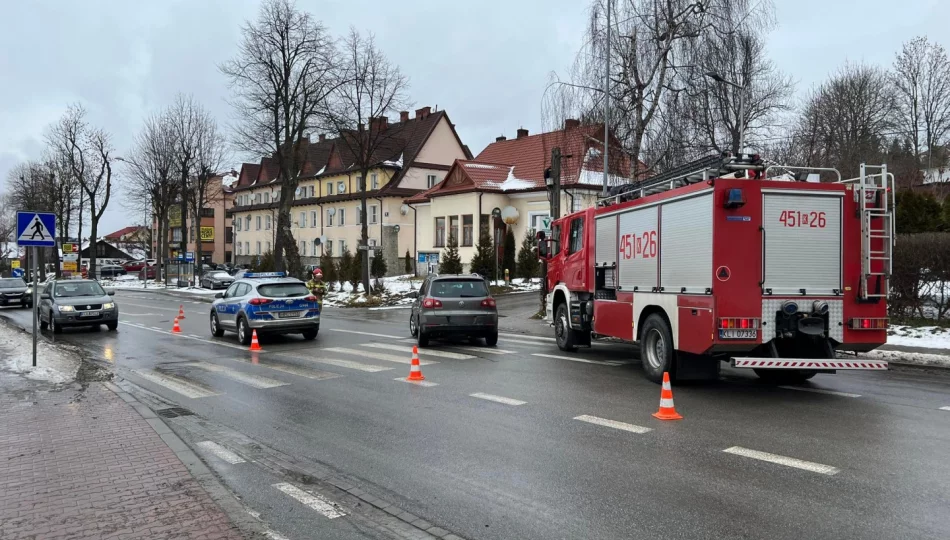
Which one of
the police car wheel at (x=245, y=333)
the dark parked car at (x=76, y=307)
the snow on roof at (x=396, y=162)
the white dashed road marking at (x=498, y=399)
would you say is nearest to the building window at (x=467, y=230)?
the snow on roof at (x=396, y=162)

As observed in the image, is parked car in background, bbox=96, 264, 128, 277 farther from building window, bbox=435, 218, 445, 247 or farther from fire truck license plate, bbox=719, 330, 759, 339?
fire truck license plate, bbox=719, 330, 759, 339

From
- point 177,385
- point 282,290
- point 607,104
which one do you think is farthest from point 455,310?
point 607,104

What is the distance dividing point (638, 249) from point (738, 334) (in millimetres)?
2684

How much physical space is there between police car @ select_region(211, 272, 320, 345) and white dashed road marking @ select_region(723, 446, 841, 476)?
12.7m

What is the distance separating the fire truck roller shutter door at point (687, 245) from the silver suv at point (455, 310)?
6.27 m

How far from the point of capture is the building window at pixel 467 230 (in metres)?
45.5

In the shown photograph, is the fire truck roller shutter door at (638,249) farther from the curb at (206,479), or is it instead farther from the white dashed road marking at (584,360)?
the curb at (206,479)

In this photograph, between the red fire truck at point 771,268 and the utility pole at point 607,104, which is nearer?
the red fire truck at point 771,268

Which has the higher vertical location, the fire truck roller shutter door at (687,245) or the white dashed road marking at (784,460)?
the fire truck roller shutter door at (687,245)

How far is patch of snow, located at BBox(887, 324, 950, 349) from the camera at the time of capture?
591 inches

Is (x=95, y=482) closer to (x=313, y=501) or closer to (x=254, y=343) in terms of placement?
(x=313, y=501)

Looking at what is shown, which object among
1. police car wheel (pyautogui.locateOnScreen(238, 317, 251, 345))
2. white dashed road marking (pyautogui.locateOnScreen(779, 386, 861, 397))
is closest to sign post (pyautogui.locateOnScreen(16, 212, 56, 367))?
police car wheel (pyautogui.locateOnScreen(238, 317, 251, 345))

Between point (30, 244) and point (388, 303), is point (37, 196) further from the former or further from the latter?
point (30, 244)

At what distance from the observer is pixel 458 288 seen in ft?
54.0
